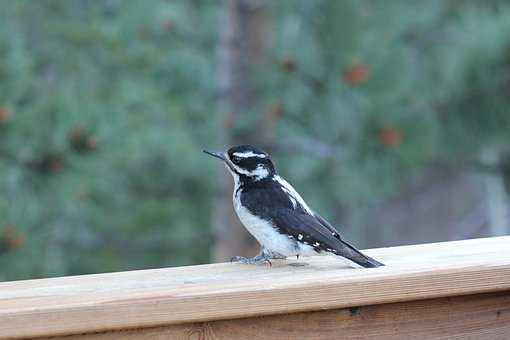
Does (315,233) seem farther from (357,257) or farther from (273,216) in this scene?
(357,257)

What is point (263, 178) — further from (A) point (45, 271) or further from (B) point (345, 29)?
(A) point (45, 271)

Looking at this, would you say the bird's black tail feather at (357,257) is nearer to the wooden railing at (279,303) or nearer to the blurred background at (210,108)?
the wooden railing at (279,303)

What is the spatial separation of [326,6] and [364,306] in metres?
3.83

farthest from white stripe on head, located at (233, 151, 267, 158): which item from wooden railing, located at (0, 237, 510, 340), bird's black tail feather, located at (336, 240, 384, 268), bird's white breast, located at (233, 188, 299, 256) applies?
wooden railing, located at (0, 237, 510, 340)

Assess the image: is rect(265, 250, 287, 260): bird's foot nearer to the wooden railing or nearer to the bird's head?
the bird's head

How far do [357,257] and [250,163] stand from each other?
102 centimetres

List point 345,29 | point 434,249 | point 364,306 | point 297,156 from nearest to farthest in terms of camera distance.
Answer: point 364,306
point 434,249
point 345,29
point 297,156

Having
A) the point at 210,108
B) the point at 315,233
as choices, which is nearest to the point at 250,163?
the point at 315,233

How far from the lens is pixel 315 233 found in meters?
2.89

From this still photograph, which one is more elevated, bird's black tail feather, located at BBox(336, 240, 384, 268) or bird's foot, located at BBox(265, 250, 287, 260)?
bird's black tail feather, located at BBox(336, 240, 384, 268)

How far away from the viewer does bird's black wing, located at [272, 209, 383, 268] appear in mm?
2549

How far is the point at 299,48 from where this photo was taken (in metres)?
5.89

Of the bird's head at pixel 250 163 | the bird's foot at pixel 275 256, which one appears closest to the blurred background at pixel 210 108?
the bird's head at pixel 250 163

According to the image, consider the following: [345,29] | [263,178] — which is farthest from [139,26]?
[263,178]
